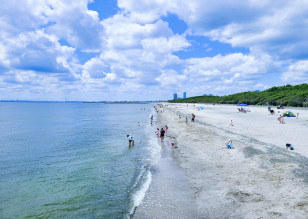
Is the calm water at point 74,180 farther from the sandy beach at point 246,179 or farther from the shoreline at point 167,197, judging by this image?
the sandy beach at point 246,179

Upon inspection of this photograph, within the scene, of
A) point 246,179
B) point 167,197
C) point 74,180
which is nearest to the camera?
point 167,197

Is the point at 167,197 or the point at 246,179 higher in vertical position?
the point at 246,179

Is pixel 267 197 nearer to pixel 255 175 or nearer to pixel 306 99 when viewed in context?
pixel 255 175

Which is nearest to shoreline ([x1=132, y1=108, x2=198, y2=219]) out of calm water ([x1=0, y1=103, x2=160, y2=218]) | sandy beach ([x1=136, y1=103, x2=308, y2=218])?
sandy beach ([x1=136, y1=103, x2=308, y2=218])

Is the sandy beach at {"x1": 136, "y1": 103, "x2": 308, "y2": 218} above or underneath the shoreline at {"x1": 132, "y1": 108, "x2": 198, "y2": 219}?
above

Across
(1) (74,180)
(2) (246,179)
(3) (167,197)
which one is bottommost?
(1) (74,180)

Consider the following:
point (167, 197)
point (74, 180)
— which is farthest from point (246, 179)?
point (74, 180)

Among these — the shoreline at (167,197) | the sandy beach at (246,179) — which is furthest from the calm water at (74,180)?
the sandy beach at (246,179)

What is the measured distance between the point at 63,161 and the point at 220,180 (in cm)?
1545

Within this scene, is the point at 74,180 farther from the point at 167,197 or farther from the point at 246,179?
the point at 246,179

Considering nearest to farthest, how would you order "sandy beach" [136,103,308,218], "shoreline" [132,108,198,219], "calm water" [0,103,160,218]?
"sandy beach" [136,103,308,218] → "shoreline" [132,108,198,219] → "calm water" [0,103,160,218]

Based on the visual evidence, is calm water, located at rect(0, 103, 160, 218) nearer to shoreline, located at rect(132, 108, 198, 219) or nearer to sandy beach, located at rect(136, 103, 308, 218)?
shoreline, located at rect(132, 108, 198, 219)

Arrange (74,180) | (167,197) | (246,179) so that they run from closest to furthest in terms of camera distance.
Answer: (167,197) < (246,179) < (74,180)

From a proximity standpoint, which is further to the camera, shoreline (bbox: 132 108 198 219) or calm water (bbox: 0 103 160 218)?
calm water (bbox: 0 103 160 218)
